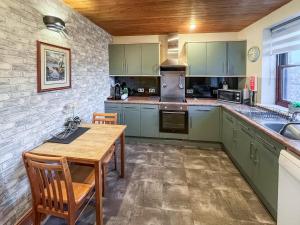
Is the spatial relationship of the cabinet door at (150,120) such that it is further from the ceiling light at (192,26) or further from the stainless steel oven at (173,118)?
the ceiling light at (192,26)

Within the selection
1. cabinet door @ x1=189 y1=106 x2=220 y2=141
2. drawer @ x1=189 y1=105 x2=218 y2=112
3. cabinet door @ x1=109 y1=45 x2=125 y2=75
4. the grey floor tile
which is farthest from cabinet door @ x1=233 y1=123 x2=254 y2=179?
cabinet door @ x1=109 y1=45 x2=125 y2=75

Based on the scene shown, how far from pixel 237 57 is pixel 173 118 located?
1.72 meters

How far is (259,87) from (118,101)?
2591 millimetres

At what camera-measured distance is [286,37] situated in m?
2.88

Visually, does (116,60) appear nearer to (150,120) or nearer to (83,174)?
(150,120)

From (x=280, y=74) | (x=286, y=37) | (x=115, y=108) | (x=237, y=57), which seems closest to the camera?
(x=286, y=37)

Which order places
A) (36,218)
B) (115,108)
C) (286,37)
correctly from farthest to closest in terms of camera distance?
(115,108), (286,37), (36,218)

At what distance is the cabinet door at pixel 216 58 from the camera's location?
4.03 m

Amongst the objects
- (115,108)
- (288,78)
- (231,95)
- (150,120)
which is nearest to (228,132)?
(231,95)

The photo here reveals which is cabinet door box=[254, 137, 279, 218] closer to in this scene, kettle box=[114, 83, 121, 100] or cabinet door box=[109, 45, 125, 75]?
kettle box=[114, 83, 121, 100]

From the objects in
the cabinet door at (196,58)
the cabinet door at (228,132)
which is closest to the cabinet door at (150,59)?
the cabinet door at (196,58)

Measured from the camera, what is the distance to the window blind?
Result: 267cm

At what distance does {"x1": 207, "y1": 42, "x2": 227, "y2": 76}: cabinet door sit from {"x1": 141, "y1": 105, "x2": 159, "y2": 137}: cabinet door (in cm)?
136

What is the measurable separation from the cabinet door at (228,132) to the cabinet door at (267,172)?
0.90 m
